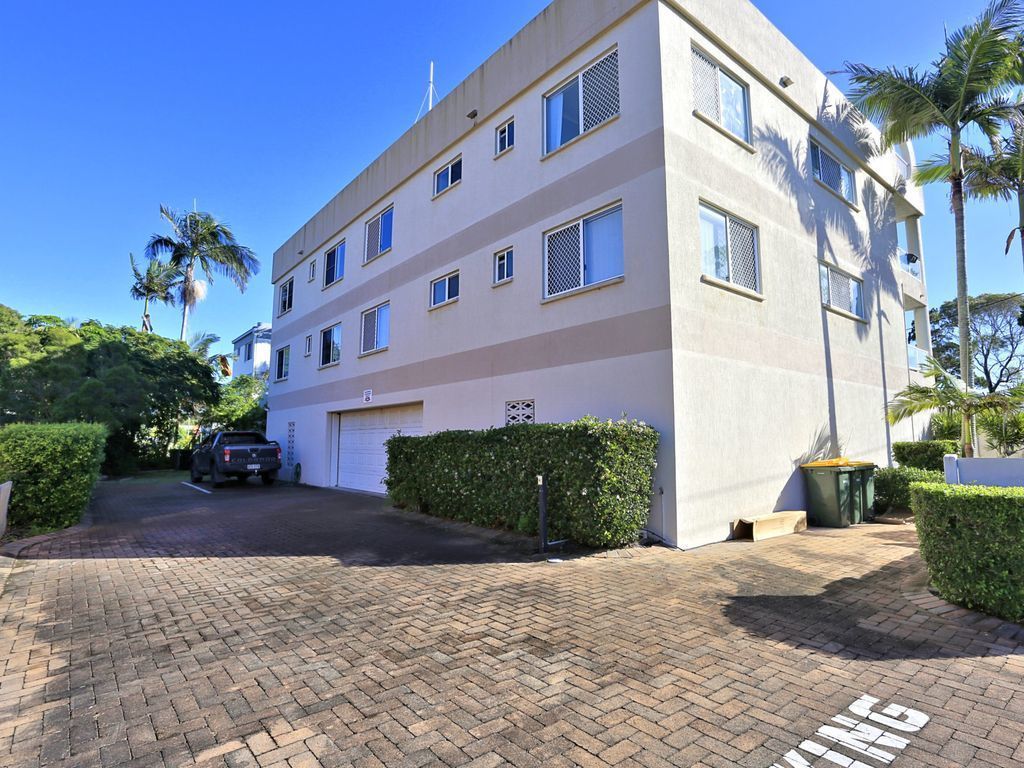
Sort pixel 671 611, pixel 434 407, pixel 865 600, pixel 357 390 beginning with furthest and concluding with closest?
pixel 357 390 < pixel 434 407 < pixel 865 600 < pixel 671 611

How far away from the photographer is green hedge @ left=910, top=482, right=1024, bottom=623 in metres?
4.33

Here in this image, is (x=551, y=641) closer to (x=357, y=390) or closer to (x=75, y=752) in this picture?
(x=75, y=752)

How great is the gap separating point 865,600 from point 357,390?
13594mm

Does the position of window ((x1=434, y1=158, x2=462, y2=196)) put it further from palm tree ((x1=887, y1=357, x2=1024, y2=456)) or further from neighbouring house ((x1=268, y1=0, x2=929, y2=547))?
palm tree ((x1=887, y1=357, x2=1024, y2=456))

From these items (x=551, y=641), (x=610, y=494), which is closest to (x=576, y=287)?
(x=610, y=494)

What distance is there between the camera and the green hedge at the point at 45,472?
331 inches

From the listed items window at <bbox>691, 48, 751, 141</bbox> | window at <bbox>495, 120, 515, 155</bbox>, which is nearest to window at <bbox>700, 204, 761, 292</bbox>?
window at <bbox>691, 48, 751, 141</bbox>

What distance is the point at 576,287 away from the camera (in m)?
9.34

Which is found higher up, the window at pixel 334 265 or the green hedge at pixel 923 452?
the window at pixel 334 265

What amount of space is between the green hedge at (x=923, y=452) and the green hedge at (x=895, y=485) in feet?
7.11

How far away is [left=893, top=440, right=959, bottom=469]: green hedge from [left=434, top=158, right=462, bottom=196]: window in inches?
513

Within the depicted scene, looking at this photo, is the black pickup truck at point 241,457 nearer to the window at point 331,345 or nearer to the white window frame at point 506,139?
the window at point 331,345

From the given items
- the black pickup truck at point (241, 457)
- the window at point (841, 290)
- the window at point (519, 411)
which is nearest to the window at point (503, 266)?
the window at point (519, 411)

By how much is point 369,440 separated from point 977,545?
13.9 metres
